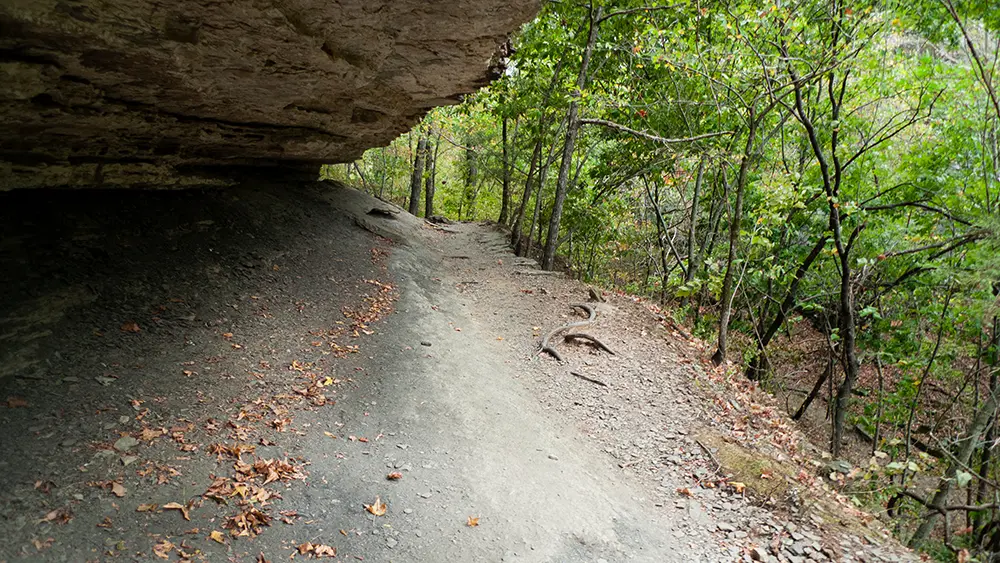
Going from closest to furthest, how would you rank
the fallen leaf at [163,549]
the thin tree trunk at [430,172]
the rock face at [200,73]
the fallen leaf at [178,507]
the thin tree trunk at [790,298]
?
1. the fallen leaf at [163,549]
2. the fallen leaf at [178,507]
3. the rock face at [200,73]
4. the thin tree trunk at [790,298]
5. the thin tree trunk at [430,172]

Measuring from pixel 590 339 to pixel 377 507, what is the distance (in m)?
5.60

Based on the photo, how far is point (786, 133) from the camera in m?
12.0

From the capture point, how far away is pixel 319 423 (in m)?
5.82

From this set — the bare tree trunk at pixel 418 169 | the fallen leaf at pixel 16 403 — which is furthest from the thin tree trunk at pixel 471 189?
the fallen leaf at pixel 16 403

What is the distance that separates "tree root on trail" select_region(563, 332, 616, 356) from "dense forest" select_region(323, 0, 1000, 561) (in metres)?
1.76

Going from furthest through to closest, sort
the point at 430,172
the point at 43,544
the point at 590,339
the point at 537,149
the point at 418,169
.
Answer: the point at 430,172 < the point at 418,169 < the point at 537,149 < the point at 590,339 < the point at 43,544

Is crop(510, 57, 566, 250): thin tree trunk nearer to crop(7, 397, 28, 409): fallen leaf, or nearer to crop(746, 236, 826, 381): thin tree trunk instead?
crop(746, 236, 826, 381): thin tree trunk

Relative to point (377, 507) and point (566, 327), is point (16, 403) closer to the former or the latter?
point (377, 507)

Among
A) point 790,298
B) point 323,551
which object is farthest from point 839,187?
point 323,551

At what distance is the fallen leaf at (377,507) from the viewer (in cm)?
468

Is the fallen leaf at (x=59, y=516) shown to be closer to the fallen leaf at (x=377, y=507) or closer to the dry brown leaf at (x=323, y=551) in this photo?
the dry brown leaf at (x=323, y=551)

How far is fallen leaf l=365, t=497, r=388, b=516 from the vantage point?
468 cm

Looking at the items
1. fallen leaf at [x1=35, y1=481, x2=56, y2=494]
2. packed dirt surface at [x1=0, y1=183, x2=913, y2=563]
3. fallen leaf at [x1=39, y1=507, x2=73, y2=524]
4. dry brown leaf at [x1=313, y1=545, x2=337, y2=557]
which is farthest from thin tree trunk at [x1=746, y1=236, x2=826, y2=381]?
fallen leaf at [x1=35, y1=481, x2=56, y2=494]

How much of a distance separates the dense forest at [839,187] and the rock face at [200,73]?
229 centimetres
